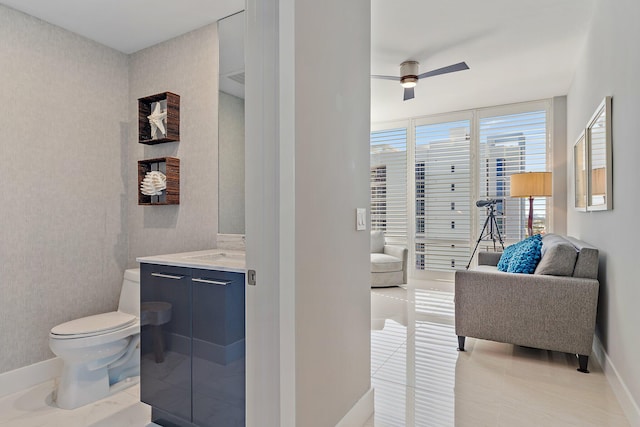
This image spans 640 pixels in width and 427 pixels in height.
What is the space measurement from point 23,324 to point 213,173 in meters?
1.58

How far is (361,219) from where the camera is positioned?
6.26 feet

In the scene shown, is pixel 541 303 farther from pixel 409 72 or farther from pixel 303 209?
pixel 409 72

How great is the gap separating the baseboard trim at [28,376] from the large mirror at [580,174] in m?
4.32

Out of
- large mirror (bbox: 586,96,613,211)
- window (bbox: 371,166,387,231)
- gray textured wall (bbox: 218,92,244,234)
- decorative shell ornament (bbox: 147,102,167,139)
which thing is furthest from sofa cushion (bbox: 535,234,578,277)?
window (bbox: 371,166,387,231)

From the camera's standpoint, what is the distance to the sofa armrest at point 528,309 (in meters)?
2.51

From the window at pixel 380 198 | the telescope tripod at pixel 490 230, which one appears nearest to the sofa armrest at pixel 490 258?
the telescope tripod at pixel 490 230

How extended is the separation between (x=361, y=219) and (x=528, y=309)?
165 cm

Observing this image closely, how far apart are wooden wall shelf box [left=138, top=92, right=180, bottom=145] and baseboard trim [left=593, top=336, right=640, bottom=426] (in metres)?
3.18

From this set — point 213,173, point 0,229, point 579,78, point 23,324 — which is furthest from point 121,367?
point 579,78

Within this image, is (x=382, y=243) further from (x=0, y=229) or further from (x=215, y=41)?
(x=0, y=229)

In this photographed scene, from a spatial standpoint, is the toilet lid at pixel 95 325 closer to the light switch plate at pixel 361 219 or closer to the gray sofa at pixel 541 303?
the light switch plate at pixel 361 219

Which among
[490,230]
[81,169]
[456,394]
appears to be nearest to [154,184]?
[81,169]

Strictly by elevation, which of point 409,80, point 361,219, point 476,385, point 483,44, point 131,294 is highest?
point 483,44

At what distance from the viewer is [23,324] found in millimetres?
2408
